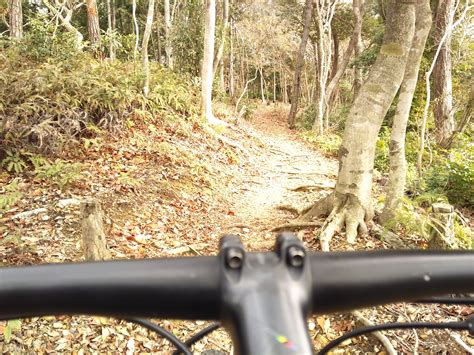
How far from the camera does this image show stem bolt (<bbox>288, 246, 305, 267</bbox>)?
0.52 meters

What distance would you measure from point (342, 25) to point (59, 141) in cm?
2157

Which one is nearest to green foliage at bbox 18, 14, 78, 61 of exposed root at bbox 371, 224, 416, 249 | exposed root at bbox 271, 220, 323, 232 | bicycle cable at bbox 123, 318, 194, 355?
exposed root at bbox 271, 220, 323, 232

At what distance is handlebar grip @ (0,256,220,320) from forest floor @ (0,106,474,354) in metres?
1.81

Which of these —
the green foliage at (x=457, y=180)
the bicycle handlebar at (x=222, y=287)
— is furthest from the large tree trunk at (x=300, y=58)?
the bicycle handlebar at (x=222, y=287)

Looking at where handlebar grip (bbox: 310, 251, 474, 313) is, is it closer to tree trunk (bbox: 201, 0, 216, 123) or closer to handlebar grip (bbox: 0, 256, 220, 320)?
handlebar grip (bbox: 0, 256, 220, 320)

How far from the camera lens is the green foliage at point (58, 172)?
5.00 m

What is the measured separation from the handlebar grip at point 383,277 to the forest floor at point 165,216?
5.39 ft

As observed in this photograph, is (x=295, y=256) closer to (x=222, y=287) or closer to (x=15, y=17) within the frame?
(x=222, y=287)

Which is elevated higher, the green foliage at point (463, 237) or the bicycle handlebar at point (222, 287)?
the bicycle handlebar at point (222, 287)

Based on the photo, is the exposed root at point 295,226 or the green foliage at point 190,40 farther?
the green foliage at point 190,40

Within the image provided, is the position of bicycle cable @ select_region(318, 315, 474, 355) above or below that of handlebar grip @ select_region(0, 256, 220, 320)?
below

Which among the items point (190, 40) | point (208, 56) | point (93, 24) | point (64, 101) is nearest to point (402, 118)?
point (64, 101)

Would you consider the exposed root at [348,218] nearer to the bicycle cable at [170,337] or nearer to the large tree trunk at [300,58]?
the bicycle cable at [170,337]

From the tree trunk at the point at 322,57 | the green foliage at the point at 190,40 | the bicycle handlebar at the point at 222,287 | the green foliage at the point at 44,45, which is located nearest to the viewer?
the bicycle handlebar at the point at 222,287
